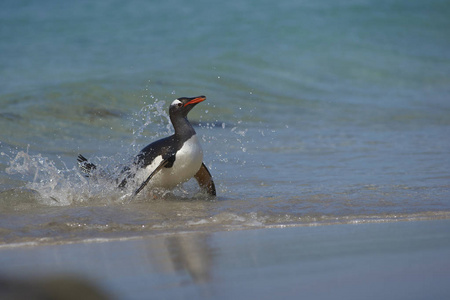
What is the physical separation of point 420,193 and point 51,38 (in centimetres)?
1419

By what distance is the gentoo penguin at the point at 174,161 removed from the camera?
5.83 meters

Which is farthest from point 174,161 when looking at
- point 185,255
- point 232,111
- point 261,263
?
point 232,111

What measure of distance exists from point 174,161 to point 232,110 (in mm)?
7581

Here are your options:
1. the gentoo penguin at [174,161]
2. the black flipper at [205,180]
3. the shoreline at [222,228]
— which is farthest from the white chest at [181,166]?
the shoreline at [222,228]

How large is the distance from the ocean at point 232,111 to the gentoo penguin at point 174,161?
17cm

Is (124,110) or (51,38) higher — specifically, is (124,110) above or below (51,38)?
below

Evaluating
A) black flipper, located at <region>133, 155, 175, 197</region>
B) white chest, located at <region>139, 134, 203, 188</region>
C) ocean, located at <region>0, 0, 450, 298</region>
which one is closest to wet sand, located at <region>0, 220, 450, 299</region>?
ocean, located at <region>0, 0, 450, 298</region>

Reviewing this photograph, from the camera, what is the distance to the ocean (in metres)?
4.88

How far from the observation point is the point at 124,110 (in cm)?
1265

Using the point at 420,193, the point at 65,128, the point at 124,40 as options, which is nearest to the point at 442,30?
the point at 124,40

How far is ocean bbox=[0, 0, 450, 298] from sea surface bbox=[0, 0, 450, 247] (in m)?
0.03

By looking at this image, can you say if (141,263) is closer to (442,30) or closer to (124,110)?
(124,110)

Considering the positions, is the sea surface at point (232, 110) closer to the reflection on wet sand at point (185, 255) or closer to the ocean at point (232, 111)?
the ocean at point (232, 111)

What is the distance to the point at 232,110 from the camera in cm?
1334
